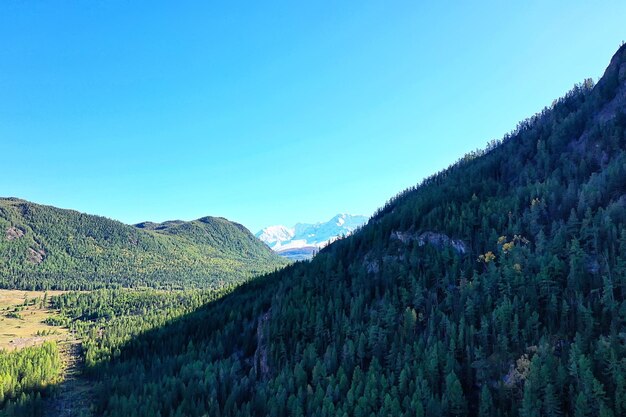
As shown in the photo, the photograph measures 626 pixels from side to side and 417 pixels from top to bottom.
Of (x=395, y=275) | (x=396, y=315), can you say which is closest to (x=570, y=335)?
(x=396, y=315)

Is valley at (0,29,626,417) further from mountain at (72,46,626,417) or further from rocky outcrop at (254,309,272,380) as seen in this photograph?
rocky outcrop at (254,309,272,380)

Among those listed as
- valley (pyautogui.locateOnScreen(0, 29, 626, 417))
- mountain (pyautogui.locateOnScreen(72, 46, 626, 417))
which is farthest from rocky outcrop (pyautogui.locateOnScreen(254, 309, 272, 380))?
valley (pyautogui.locateOnScreen(0, 29, 626, 417))

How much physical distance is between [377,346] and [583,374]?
69179 millimetres

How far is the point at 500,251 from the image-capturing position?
547 feet

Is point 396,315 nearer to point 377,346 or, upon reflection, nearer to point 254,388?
point 377,346

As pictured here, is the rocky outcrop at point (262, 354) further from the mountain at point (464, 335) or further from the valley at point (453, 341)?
the valley at point (453, 341)

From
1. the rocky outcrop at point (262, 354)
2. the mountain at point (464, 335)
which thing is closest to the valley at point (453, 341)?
the mountain at point (464, 335)

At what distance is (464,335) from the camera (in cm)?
13438

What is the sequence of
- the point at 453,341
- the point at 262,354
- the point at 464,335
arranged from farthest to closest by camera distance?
the point at 262,354
the point at 464,335
the point at 453,341

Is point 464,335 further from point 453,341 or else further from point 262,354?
point 262,354

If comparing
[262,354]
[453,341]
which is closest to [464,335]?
[453,341]

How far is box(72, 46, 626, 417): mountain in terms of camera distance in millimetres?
109000

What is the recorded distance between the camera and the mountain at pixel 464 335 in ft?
358

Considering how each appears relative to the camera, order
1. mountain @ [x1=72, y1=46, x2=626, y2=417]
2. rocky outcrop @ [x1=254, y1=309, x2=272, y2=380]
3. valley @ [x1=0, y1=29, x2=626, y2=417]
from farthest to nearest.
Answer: rocky outcrop @ [x1=254, y1=309, x2=272, y2=380]
valley @ [x1=0, y1=29, x2=626, y2=417]
mountain @ [x1=72, y1=46, x2=626, y2=417]
